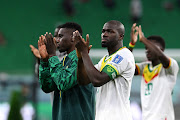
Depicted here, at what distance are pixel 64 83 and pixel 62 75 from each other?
10 cm

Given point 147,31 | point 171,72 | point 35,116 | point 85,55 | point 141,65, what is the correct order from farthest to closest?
point 147,31 → point 35,116 → point 141,65 → point 171,72 → point 85,55

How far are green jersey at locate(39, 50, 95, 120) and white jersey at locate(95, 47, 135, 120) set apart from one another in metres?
0.29

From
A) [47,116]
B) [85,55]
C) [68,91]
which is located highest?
[85,55]

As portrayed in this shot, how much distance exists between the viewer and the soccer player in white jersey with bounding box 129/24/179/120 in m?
5.17

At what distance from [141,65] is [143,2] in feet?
43.4

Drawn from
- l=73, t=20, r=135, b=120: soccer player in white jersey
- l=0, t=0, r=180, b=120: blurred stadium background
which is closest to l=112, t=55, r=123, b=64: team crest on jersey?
l=73, t=20, r=135, b=120: soccer player in white jersey

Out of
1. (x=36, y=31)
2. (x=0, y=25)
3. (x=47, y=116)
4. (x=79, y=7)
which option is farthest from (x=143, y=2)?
(x=47, y=116)

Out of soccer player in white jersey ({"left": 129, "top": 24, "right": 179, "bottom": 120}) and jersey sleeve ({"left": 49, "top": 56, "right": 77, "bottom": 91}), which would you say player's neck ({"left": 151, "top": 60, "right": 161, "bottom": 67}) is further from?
jersey sleeve ({"left": 49, "top": 56, "right": 77, "bottom": 91})

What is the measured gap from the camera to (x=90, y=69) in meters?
3.32

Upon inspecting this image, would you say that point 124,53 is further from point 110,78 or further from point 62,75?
point 62,75

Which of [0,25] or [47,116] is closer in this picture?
[47,116]

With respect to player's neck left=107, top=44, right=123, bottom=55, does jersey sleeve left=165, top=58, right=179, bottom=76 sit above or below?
below

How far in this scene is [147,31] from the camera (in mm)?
17062

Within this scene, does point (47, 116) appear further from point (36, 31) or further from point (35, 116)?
point (36, 31)
